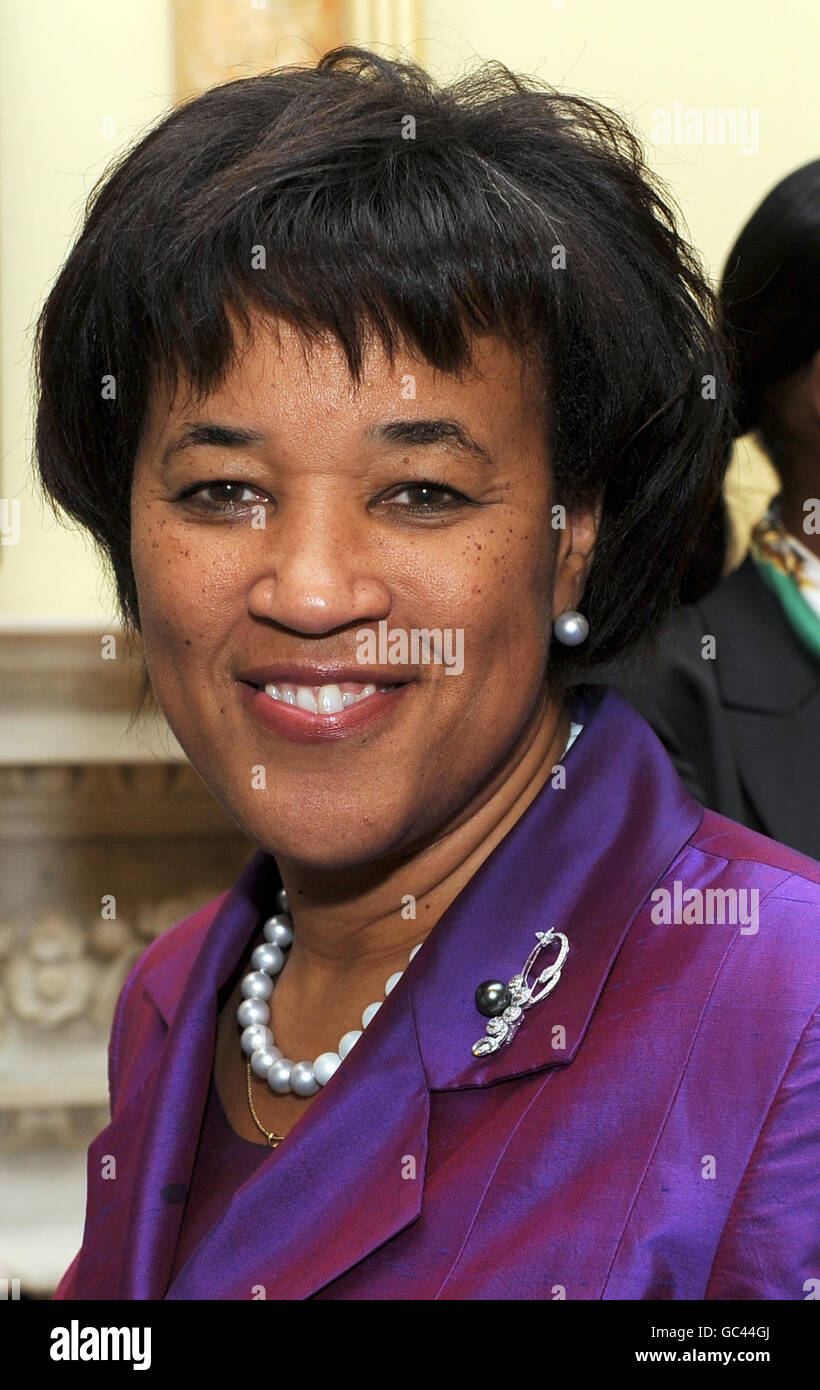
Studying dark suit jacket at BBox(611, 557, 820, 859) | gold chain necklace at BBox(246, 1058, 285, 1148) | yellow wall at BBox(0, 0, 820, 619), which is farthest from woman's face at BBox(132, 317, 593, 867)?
yellow wall at BBox(0, 0, 820, 619)

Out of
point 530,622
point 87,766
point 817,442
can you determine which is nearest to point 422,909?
point 530,622

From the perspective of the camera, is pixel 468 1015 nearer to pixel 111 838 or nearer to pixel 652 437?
pixel 652 437

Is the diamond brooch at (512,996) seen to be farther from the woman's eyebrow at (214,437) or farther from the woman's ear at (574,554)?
the woman's eyebrow at (214,437)

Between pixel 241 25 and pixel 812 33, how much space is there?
0.77 m

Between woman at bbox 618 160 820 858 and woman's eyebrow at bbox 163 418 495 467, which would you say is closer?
woman's eyebrow at bbox 163 418 495 467

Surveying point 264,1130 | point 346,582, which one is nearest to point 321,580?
point 346,582

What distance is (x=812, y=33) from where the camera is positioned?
2123 mm

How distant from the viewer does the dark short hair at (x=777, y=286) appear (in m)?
1.52

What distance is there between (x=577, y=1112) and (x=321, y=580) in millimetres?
352

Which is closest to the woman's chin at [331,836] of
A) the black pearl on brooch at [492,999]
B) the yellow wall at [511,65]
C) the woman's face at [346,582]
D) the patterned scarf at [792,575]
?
the woman's face at [346,582]

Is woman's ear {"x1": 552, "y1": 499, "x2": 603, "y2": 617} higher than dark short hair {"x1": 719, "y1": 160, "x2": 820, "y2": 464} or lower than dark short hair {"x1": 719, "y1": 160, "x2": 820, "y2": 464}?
lower

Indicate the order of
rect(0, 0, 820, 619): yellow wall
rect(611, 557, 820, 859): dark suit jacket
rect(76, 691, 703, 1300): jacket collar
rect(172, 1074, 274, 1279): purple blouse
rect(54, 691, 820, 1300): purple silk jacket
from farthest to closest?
rect(0, 0, 820, 619): yellow wall < rect(611, 557, 820, 859): dark suit jacket < rect(172, 1074, 274, 1279): purple blouse < rect(76, 691, 703, 1300): jacket collar < rect(54, 691, 820, 1300): purple silk jacket

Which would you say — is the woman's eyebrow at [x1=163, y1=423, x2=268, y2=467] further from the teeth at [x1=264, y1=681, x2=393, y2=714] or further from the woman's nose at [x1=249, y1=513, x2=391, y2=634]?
the teeth at [x1=264, y1=681, x2=393, y2=714]

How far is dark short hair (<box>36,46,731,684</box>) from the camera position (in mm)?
987
